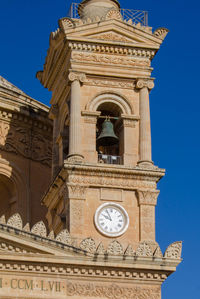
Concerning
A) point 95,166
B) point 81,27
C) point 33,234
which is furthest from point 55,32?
point 33,234

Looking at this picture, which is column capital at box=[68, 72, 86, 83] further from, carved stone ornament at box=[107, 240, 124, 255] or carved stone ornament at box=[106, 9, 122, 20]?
carved stone ornament at box=[107, 240, 124, 255]

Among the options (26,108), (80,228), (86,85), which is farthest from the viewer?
(26,108)

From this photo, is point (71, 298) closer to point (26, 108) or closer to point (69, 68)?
point (69, 68)

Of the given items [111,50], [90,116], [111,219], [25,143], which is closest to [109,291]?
[111,219]

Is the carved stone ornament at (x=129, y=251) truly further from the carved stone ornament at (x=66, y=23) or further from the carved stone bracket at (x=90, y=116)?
the carved stone ornament at (x=66, y=23)

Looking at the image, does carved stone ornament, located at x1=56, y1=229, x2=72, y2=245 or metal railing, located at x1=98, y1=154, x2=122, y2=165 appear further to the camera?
metal railing, located at x1=98, y1=154, x2=122, y2=165

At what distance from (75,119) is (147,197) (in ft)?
11.8

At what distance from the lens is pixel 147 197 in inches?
1329

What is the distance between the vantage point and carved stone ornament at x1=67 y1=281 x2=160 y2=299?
29.8 meters

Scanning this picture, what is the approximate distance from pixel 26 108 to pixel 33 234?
1079 cm

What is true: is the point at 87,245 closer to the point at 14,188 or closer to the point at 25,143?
the point at 14,188

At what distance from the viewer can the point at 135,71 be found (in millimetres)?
35719

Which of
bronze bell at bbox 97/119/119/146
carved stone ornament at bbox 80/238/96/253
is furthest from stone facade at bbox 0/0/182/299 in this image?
bronze bell at bbox 97/119/119/146

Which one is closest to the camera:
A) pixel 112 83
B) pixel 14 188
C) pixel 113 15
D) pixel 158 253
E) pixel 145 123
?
pixel 158 253
